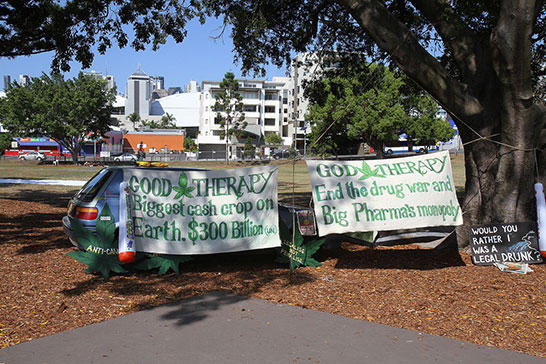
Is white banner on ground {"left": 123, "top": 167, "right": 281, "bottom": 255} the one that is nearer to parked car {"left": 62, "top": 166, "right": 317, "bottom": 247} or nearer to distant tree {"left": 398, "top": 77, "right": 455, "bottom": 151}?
parked car {"left": 62, "top": 166, "right": 317, "bottom": 247}

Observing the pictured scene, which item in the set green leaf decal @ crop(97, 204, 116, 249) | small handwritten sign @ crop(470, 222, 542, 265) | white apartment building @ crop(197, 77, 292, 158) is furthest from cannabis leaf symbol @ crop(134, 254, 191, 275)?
white apartment building @ crop(197, 77, 292, 158)

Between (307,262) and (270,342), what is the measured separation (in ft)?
8.61

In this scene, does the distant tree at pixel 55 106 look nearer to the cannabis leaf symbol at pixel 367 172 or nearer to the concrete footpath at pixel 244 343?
the cannabis leaf symbol at pixel 367 172

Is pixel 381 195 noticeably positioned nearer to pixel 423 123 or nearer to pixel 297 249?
pixel 297 249

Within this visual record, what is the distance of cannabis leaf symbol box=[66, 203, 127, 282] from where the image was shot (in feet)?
20.4

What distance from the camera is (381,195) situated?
6660 millimetres

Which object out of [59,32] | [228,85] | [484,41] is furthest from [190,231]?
[228,85]

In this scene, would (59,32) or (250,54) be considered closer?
(59,32)

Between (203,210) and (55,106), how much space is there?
166 ft

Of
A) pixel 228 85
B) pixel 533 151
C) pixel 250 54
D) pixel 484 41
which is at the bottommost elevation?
pixel 533 151

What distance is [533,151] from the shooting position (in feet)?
23.6

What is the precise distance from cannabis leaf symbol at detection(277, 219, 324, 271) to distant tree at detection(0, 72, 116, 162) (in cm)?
4912

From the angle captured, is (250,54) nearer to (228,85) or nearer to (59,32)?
(59,32)

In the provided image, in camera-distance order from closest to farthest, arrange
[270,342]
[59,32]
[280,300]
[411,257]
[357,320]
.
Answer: [270,342]
[357,320]
[280,300]
[411,257]
[59,32]
